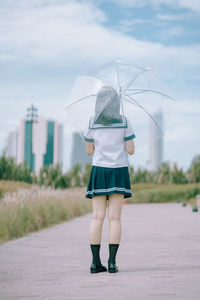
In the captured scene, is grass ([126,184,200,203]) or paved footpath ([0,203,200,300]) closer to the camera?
paved footpath ([0,203,200,300])

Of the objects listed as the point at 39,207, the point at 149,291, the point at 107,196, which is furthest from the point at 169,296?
the point at 39,207

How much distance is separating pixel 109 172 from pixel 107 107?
664 mm

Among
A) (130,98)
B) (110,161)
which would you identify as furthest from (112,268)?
(130,98)

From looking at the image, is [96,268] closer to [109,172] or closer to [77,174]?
[109,172]

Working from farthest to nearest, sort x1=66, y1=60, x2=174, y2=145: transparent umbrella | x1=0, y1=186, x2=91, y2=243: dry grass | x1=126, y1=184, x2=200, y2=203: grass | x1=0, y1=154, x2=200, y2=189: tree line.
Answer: x1=0, y1=154, x2=200, y2=189: tree line → x1=126, y1=184, x2=200, y2=203: grass → x1=0, y1=186, x2=91, y2=243: dry grass → x1=66, y1=60, x2=174, y2=145: transparent umbrella

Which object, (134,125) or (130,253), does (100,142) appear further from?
(130,253)

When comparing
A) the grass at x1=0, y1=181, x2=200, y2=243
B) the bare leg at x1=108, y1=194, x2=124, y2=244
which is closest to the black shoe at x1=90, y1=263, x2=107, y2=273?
the bare leg at x1=108, y1=194, x2=124, y2=244

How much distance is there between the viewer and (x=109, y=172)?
508 centimetres

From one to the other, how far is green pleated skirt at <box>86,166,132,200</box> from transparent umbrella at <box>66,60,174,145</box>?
575 mm

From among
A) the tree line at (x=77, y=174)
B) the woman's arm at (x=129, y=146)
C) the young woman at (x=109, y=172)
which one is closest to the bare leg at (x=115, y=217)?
the young woman at (x=109, y=172)

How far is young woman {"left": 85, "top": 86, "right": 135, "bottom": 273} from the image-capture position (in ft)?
16.6

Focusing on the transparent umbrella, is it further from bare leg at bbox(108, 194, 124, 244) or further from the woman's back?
bare leg at bbox(108, 194, 124, 244)

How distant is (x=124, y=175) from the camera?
16.7 feet

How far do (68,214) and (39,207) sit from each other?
308 cm
